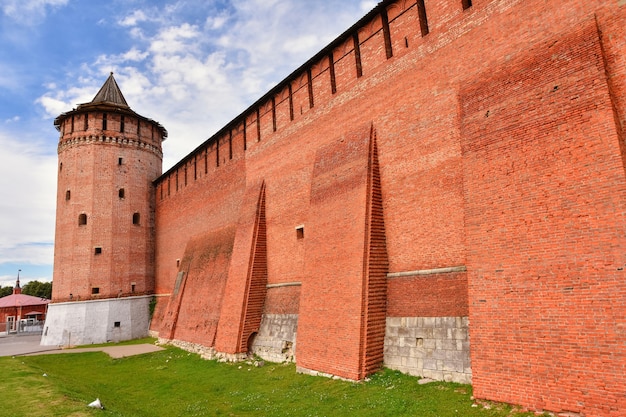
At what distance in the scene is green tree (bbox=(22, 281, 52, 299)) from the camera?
6147cm

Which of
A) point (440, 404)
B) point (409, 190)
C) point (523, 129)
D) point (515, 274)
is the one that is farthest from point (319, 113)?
point (440, 404)

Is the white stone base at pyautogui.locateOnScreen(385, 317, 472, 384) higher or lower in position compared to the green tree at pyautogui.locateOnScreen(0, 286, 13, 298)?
lower

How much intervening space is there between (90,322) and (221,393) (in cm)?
1461

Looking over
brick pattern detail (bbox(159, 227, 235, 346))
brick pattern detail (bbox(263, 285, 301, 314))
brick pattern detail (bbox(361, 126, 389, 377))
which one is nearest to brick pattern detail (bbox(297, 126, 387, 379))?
brick pattern detail (bbox(361, 126, 389, 377))

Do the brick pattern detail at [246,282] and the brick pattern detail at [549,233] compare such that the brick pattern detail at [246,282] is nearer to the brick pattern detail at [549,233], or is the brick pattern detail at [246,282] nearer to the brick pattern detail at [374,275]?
the brick pattern detail at [374,275]

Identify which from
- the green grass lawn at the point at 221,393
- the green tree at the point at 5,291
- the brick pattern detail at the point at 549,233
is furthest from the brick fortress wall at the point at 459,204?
the green tree at the point at 5,291

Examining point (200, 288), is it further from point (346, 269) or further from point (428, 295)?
point (428, 295)

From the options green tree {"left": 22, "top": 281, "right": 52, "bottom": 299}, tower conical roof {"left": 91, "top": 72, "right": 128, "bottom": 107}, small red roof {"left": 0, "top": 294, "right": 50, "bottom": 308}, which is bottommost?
small red roof {"left": 0, "top": 294, "right": 50, "bottom": 308}

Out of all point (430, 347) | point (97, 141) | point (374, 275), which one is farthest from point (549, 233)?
point (97, 141)

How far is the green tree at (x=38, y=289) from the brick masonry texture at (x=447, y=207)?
2280 inches

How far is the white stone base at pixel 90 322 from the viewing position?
2080 centimetres

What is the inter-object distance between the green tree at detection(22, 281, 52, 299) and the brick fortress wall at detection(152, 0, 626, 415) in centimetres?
5950

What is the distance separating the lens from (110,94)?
81.6 ft

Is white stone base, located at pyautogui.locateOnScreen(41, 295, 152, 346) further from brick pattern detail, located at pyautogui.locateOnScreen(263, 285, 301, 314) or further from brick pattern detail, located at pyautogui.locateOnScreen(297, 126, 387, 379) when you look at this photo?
brick pattern detail, located at pyautogui.locateOnScreen(297, 126, 387, 379)
